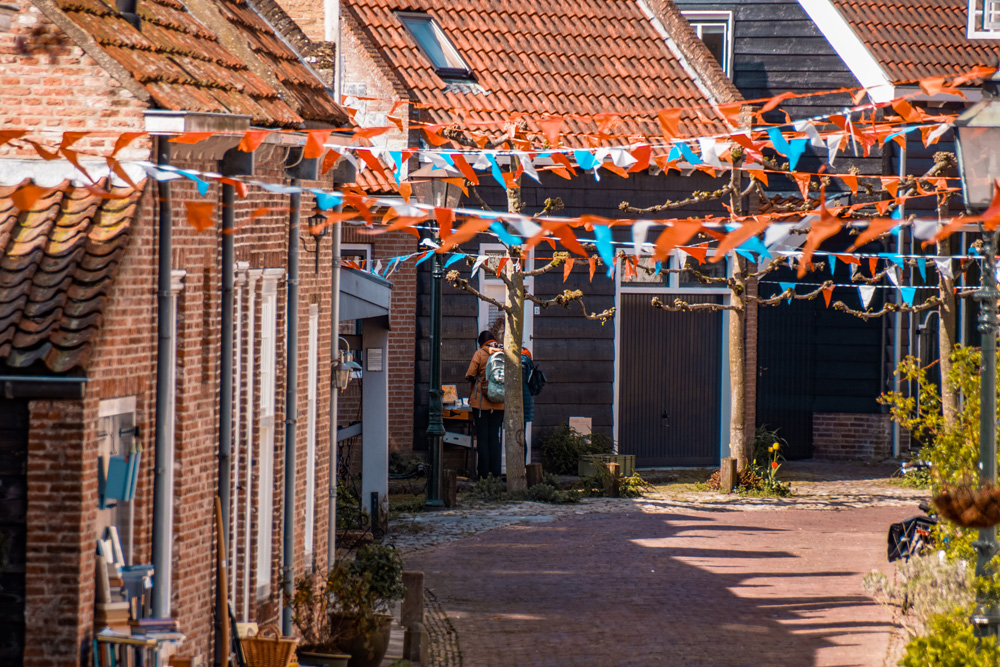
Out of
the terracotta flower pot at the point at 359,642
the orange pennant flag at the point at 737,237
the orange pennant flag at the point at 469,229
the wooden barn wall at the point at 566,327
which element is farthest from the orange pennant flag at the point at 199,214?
the wooden barn wall at the point at 566,327

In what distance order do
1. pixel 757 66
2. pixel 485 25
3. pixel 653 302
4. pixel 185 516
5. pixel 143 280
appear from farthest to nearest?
pixel 757 66, pixel 485 25, pixel 653 302, pixel 185 516, pixel 143 280

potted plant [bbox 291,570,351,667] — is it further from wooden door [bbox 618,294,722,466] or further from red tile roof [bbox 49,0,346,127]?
wooden door [bbox 618,294,722,466]

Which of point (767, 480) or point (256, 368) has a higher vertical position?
point (256, 368)

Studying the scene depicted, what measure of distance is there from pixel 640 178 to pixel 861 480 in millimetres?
5295

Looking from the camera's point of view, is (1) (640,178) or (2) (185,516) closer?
(2) (185,516)

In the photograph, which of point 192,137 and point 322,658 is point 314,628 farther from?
point 192,137

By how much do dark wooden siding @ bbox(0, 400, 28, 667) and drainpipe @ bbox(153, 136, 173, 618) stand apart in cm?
106

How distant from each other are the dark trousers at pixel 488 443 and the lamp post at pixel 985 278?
1009cm

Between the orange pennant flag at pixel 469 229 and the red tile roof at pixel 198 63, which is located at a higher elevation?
the red tile roof at pixel 198 63

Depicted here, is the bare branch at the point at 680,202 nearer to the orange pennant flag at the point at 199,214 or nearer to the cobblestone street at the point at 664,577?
the cobblestone street at the point at 664,577

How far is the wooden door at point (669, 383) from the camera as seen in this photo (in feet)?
63.1

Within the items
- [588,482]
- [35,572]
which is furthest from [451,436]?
[35,572]

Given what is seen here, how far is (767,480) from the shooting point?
1759 cm

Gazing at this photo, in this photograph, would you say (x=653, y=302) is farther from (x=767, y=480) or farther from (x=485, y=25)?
(x=485, y=25)
